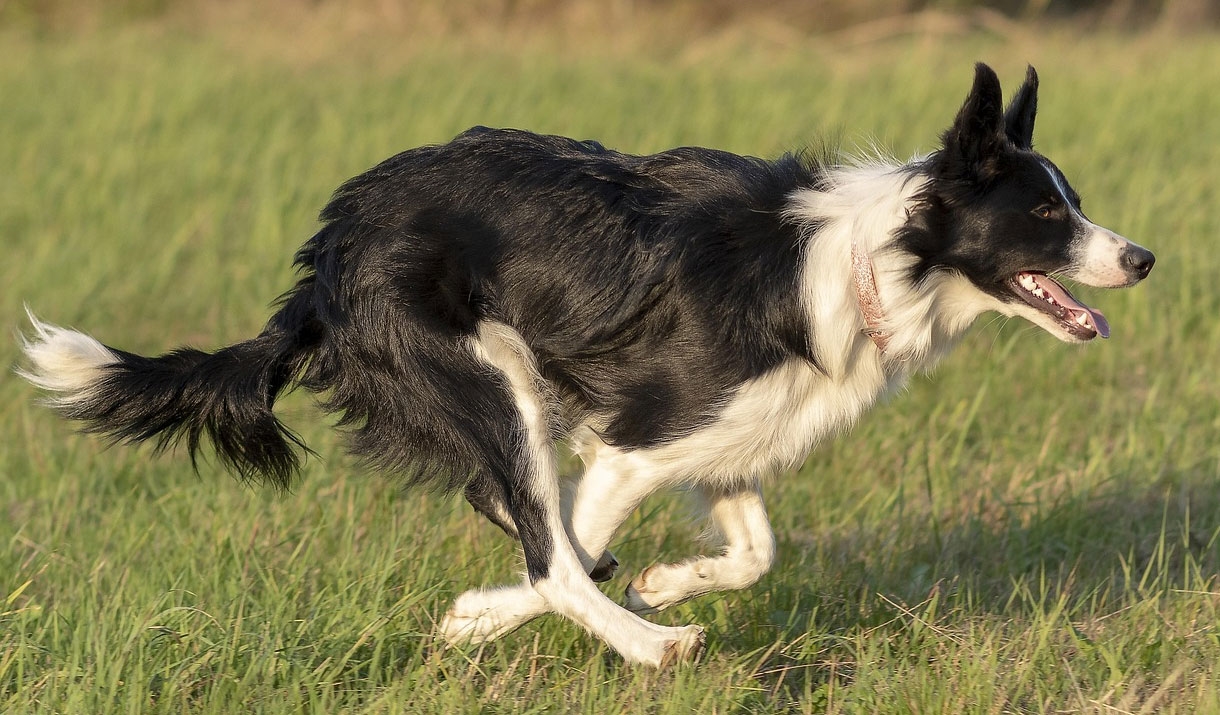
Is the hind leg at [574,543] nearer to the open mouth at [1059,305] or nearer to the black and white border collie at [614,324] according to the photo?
the black and white border collie at [614,324]

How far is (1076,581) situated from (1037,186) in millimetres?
1540

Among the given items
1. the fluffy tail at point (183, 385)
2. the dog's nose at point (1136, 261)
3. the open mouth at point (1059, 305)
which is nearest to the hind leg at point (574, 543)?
the fluffy tail at point (183, 385)

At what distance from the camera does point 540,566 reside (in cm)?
352

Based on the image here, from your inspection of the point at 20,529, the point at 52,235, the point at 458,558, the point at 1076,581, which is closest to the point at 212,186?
the point at 52,235

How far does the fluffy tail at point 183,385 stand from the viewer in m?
3.63

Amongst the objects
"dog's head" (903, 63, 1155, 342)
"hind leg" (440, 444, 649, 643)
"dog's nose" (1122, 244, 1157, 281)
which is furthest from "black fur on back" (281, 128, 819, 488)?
"dog's nose" (1122, 244, 1157, 281)

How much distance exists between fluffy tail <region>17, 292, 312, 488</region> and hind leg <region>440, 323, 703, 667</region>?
0.58m

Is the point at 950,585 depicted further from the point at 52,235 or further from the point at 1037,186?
the point at 52,235

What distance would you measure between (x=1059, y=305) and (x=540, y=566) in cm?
147

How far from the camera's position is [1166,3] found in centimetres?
1566

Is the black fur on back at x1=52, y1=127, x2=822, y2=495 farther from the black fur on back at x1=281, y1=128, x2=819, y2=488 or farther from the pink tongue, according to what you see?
the pink tongue

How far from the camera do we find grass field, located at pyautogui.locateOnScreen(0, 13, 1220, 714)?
3.49 meters

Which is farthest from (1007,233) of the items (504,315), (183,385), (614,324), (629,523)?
(183,385)

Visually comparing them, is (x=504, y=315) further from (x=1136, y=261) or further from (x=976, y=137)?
(x=1136, y=261)
